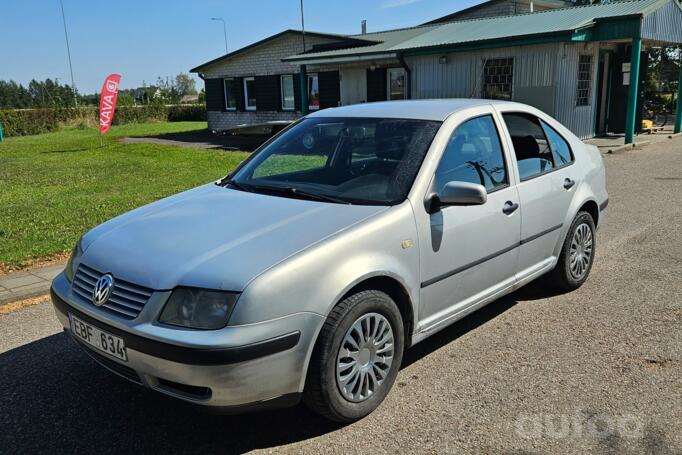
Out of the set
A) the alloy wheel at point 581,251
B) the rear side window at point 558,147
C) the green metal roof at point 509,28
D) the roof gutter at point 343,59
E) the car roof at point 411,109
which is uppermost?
the green metal roof at point 509,28

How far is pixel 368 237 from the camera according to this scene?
3070 mm

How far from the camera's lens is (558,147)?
4.84 metres

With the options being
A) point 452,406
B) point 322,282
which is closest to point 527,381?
→ point 452,406

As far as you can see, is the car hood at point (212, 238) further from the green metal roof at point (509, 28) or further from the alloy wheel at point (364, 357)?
the green metal roof at point (509, 28)

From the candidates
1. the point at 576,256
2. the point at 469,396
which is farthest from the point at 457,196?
the point at 576,256

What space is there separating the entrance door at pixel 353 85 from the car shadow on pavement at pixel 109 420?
19274mm

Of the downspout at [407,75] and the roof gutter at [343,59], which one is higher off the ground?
the roof gutter at [343,59]

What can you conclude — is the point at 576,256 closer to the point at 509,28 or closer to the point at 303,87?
the point at 509,28

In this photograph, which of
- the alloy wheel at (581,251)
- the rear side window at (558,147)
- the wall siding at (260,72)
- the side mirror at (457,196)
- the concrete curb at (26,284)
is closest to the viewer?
the side mirror at (457,196)

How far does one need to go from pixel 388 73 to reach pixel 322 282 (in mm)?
19230

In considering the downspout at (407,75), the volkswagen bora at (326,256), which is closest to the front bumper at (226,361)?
the volkswagen bora at (326,256)

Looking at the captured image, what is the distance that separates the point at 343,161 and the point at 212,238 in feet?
4.19

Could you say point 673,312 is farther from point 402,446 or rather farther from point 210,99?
point 210,99

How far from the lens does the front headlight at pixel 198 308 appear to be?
104 inches
